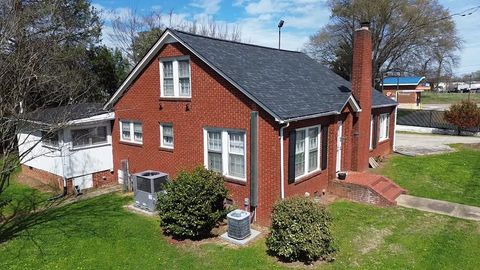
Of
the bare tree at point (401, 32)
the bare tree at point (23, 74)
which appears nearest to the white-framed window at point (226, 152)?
the bare tree at point (23, 74)

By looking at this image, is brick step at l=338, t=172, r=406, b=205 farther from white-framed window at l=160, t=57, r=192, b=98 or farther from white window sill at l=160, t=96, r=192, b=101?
white-framed window at l=160, t=57, r=192, b=98

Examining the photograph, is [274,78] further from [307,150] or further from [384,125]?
[384,125]

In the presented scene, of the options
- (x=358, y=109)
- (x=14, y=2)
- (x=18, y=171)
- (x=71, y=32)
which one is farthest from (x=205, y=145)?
(x=71, y=32)

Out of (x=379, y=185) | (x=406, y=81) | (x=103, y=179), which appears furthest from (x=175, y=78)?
(x=406, y=81)

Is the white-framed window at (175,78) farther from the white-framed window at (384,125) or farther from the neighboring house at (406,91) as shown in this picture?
the neighboring house at (406,91)

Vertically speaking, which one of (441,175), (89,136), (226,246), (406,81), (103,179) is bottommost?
(226,246)

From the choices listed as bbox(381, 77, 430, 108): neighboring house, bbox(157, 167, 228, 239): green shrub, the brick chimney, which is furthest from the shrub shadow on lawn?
bbox(381, 77, 430, 108): neighboring house
